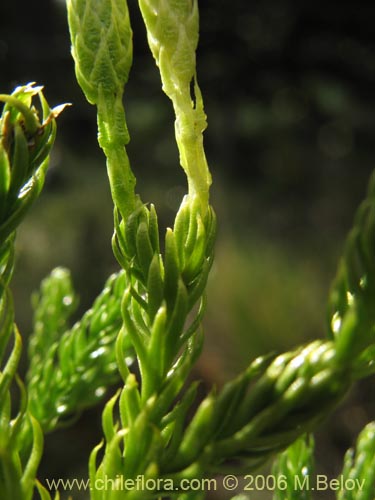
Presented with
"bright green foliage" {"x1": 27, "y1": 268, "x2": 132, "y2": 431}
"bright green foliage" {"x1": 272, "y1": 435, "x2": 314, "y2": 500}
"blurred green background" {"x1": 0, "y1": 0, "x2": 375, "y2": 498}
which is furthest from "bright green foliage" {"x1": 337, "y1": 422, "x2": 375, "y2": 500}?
"blurred green background" {"x1": 0, "y1": 0, "x2": 375, "y2": 498}

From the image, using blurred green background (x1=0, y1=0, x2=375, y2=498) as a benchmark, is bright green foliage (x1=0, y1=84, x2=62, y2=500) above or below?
above

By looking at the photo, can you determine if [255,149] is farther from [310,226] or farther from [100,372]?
[100,372]

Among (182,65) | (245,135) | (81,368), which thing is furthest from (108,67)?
(245,135)

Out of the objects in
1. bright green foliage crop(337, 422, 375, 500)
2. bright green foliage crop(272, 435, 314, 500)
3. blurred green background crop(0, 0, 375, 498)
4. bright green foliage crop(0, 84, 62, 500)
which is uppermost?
bright green foliage crop(0, 84, 62, 500)

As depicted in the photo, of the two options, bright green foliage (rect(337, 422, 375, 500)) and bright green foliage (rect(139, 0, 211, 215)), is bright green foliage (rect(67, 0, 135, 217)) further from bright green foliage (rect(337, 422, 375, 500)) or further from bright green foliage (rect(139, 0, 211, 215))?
bright green foliage (rect(337, 422, 375, 500))

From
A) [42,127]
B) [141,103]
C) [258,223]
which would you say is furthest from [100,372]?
[141,103]

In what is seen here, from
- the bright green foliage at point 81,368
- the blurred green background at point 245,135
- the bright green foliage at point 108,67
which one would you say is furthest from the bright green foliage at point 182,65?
the blurred green background at point 245,135
